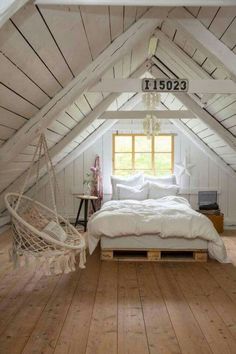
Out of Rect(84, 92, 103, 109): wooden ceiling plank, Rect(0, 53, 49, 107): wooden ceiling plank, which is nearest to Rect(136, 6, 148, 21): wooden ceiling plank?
Rect(0, 53, 49, 107): wooden ceiling plank

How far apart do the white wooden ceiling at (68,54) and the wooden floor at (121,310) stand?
54.6 inches

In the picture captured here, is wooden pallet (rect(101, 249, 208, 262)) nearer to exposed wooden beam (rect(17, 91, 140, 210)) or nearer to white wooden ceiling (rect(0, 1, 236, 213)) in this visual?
white wooden ceiling (rect(0, 1, 236, 213))

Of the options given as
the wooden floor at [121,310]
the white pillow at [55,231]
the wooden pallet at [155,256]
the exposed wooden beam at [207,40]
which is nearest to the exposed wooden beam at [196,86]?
the exposed wooden beam at [207,40]

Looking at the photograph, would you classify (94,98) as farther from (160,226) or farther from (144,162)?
(144,162)

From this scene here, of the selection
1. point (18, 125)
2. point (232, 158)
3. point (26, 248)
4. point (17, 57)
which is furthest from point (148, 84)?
point (232, 158)

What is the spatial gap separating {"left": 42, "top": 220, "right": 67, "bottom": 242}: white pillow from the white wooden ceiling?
2.81ft

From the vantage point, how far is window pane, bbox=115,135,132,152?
6.98 metres

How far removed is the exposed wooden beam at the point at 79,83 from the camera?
3053mm

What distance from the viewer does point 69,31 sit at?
228cm

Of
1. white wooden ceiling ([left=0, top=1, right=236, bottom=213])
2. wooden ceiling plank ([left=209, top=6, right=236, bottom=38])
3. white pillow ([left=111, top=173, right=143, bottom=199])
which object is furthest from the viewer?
white pillow ([left=111, top=173, right=143, bottom=199])

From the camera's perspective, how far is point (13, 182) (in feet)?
16.1

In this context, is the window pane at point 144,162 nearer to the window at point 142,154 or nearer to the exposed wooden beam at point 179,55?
the window at point 142,154

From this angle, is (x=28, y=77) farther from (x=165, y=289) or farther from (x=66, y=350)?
(x=165, y=289)

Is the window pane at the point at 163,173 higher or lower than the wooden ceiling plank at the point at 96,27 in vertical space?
lower
